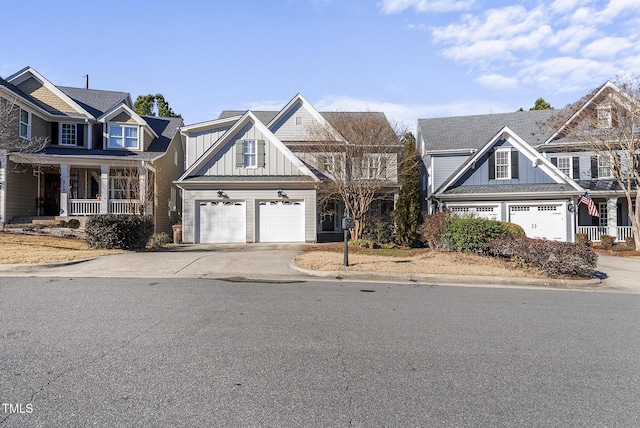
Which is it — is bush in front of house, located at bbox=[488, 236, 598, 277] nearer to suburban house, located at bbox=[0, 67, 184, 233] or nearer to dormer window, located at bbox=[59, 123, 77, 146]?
suburban house, located at bbox=[0, 67, 184, 233]

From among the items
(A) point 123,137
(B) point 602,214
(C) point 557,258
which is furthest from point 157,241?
(B) point 602,214

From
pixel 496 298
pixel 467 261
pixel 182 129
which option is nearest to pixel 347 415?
pixel 496 298

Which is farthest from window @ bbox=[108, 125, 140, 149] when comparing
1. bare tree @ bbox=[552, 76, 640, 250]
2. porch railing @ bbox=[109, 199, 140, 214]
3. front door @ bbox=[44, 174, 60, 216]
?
bare tree @ bbox=[552, 76, 640, 250]

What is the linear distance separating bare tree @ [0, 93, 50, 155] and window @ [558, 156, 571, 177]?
28.7 meters

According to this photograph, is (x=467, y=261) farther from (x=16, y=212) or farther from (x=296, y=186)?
(x=16, y=212)

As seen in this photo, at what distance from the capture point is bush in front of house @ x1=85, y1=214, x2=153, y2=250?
1479 centimetres

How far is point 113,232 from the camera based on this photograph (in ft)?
48.5

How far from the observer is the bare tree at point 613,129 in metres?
19.3

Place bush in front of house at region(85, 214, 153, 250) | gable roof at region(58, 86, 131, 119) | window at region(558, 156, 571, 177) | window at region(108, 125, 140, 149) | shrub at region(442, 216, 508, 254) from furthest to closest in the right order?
gable roof at region(58, 86, 131, 119)
window at region(558, 156, 571, 177)
window at region(108, 125, 140, 149)
bush in front of house at region(85, 214, 153, 250)
shrub at region(442, 216, 508, 254)

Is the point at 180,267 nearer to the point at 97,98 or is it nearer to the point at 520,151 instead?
the point at 520,151

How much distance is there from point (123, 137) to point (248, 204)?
989 cm

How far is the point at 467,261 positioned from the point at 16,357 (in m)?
11.6

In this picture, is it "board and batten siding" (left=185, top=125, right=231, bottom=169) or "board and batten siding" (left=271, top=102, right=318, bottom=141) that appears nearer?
"board and batten siding" (left=185, top=125, right=231, bottom=169)

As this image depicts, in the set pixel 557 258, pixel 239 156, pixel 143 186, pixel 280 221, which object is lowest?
pixel 557 258
